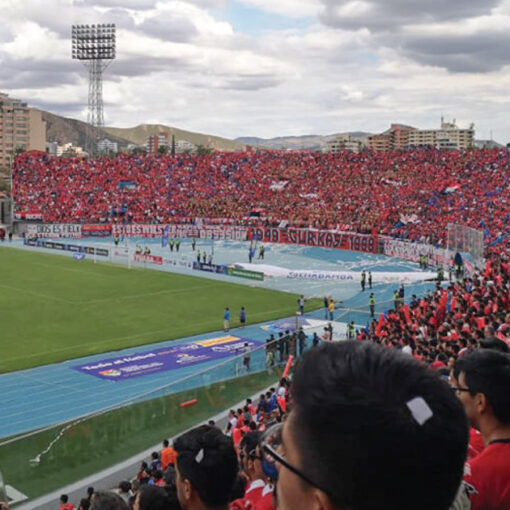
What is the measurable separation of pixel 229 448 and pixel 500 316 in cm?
1185

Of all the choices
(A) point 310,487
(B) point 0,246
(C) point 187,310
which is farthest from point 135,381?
(B) point 0,246

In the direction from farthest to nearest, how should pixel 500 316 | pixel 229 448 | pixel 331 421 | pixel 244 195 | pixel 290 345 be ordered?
pixel 244 195, pixel 290 345, pixel 500 316, pixel 229 448, pixel 331 421

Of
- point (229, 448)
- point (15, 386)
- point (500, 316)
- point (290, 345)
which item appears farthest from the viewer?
point (15, 386)

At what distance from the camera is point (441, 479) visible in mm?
1657

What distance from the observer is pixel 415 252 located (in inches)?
1971

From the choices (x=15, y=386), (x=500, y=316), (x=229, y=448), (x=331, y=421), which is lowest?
(x=15, y=386)

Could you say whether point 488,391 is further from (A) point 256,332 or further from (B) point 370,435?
(A) point 256,332

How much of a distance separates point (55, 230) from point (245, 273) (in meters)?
30.2

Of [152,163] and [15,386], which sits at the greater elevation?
[152,163]

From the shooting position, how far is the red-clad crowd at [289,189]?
5838cm

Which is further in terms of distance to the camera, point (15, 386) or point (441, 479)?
point (15, 386)

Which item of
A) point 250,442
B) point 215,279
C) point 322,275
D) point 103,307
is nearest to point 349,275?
point 322,275

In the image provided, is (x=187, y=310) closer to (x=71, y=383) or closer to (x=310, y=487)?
(x=71, y=383)

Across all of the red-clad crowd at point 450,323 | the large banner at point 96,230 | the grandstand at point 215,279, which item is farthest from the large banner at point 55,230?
the red-clad crowd at point 450,323
